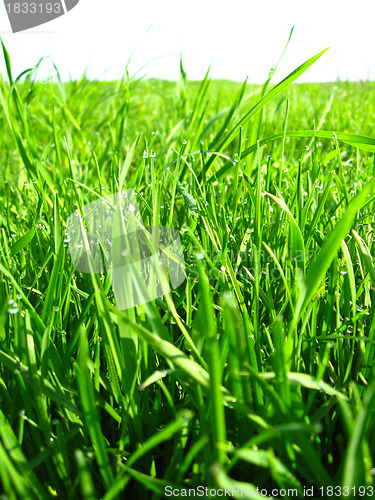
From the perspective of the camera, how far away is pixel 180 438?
1.52 ft

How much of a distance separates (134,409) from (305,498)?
209mm

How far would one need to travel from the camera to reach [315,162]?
2.82 ft

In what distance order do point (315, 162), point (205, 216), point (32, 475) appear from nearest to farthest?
point (32, 475) → point (205, 216) → point (315, 162)

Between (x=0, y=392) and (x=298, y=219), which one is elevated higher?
(x=298, y=219)

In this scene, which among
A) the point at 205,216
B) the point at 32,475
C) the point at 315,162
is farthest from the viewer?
the point at 315,162

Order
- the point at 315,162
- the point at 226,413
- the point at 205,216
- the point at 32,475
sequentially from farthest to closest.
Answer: the point at 315,162
the point at 205,216
the point at 226,413
the point at 32,475

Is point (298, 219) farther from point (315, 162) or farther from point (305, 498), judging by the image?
point (305, 498)

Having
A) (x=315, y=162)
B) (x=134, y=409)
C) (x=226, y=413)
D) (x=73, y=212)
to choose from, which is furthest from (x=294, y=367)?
(x=73, y=212)

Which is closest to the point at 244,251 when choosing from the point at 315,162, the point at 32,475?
the point at 315,162

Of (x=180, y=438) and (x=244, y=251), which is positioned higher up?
(x=244, y=251)

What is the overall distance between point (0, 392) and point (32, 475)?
0.57 feet

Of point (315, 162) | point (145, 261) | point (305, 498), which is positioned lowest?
point (305, 498)

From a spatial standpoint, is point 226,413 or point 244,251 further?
point 244,251

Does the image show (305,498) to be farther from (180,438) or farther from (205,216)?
(205,216)
